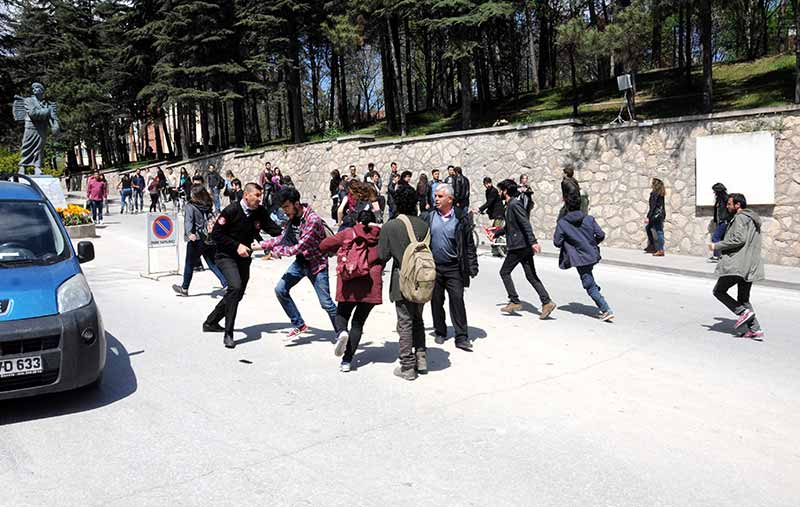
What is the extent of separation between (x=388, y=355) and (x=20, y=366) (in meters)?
3.53

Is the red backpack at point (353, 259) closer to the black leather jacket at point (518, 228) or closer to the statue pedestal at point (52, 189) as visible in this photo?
the black leather jacket at point (518, 228)

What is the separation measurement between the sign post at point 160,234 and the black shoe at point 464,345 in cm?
743

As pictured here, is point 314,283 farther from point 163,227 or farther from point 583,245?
point 163,227

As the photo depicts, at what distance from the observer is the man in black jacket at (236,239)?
7496 mm

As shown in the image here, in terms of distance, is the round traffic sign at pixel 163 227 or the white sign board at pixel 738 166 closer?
the round traffic sign at pixel 163 227

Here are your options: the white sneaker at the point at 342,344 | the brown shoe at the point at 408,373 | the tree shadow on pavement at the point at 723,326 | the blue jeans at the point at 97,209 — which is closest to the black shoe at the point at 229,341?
the white sneaker at the point at 342,344

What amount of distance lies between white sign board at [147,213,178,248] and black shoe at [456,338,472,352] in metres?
7.74

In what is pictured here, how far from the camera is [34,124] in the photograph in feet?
74.0

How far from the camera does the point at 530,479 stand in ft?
13.7

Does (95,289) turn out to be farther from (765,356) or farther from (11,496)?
(765,356)

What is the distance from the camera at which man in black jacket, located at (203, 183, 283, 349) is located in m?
7.50

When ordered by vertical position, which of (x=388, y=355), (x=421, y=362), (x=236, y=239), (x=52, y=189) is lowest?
(x=388, y=355)

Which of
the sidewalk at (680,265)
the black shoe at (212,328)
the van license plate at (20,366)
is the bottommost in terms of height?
the sidewalk at (680,265)

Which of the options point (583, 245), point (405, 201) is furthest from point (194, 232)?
point (583, 245)
